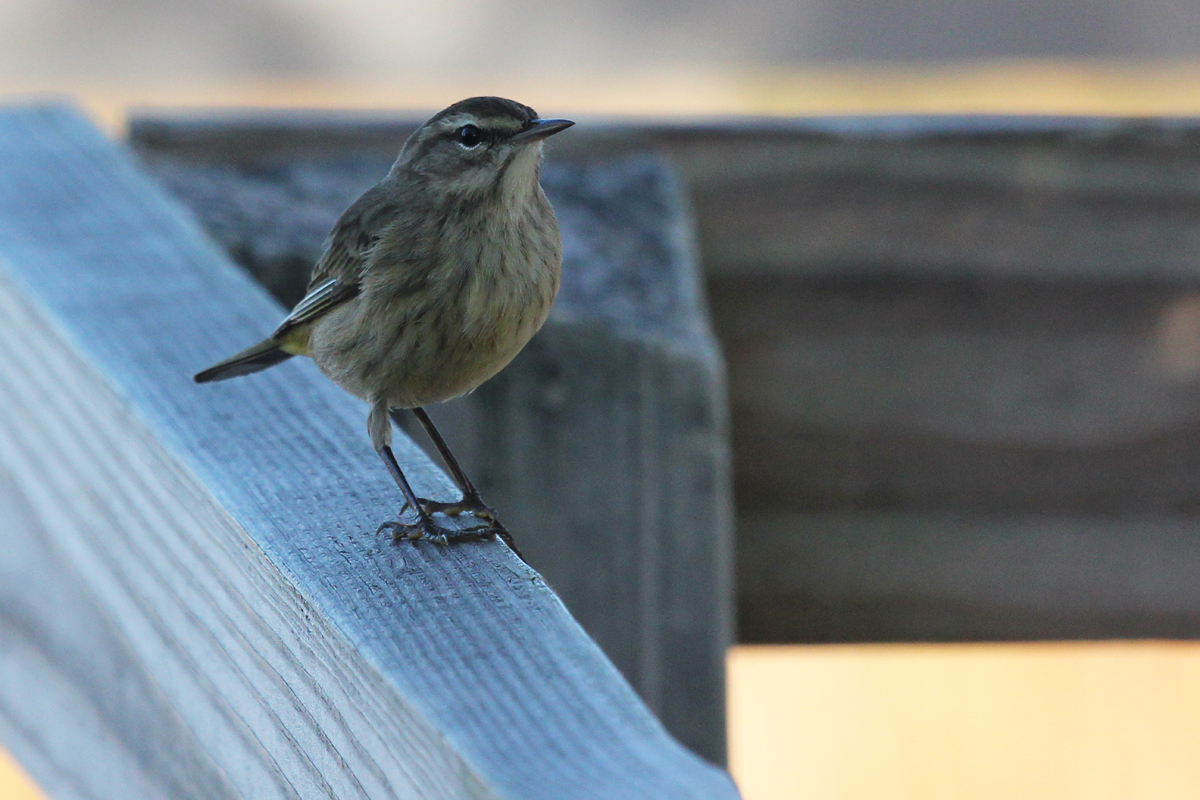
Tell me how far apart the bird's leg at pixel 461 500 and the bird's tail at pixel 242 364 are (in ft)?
1.14

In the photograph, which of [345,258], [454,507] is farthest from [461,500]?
[345,258]

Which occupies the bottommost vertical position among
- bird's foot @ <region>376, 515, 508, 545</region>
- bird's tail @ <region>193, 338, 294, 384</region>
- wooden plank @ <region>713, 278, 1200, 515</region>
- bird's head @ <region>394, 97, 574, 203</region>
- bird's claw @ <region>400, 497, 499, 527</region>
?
wooden plank @ <region>713, 278, 1200, 515</region>

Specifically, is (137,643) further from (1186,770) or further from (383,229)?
(1186,770)

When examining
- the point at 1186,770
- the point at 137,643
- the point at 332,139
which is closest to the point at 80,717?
the point at 137,643

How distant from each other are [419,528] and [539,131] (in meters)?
1.13

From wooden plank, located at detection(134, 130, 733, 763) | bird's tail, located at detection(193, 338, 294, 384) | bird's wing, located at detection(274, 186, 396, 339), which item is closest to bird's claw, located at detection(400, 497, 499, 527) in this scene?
wooden plank, located at detection(134, 130, 733, 763)

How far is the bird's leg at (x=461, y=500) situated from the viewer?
1.95 metres

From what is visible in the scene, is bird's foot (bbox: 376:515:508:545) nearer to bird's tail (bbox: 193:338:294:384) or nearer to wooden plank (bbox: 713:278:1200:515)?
bird's tail (bbox: 193:338:294:384)

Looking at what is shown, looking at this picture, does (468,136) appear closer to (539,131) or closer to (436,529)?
(539,131)

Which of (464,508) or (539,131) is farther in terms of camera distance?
(539,131)

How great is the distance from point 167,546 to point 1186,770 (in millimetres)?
3787

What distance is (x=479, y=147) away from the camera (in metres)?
2.82

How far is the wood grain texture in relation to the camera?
1.28 meters

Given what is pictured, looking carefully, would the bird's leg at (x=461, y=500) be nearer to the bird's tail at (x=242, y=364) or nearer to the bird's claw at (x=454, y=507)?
the bird's claw at (x=454, y=507)
